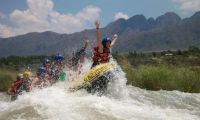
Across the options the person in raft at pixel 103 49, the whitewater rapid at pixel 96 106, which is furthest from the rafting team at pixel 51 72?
the whitewater rapid at pixel 96 106

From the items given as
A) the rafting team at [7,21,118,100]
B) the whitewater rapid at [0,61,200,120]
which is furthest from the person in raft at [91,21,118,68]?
the whitewater rapid at [0,61,200,120]

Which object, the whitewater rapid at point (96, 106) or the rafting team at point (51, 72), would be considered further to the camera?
the rafting team at point (51, 72)

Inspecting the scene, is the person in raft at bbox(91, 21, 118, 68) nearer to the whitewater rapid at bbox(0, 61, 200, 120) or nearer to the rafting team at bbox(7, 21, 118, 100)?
the rafting team at bbox(7, 21, 118, 100)

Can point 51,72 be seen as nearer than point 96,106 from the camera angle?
No

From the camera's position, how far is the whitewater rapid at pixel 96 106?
31.1 feet

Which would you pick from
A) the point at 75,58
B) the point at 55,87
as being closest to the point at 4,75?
the point at 75,58

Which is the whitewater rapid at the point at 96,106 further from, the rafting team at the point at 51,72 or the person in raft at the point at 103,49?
the person in raft at the point at 103,49

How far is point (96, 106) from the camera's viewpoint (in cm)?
1021

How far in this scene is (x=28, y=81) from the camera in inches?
588

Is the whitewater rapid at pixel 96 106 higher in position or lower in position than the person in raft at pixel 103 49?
lower

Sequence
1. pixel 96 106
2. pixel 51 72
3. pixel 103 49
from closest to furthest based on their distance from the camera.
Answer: pixel 96 106
pixel 103 49
pixel 51 72

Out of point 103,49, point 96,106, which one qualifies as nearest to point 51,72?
point 103,49

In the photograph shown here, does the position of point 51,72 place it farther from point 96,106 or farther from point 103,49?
point 96,106

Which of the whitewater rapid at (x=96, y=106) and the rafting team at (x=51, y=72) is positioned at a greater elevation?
the rafting team at (x=51, y=72)
